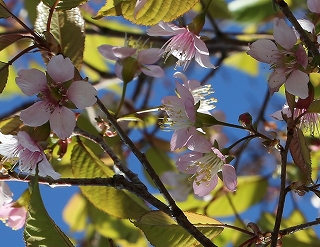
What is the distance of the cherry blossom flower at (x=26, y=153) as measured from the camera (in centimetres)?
72

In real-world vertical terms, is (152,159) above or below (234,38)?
below

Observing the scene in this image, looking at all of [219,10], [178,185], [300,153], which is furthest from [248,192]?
[300,153]

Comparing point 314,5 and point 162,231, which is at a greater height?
point 314,5

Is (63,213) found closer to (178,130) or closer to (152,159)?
(152,159)

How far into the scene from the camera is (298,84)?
0.66 meters

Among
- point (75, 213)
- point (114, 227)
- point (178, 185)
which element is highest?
point (178, 185)

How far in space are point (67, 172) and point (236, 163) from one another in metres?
0.43

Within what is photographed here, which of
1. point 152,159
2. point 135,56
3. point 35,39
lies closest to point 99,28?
point 152,159

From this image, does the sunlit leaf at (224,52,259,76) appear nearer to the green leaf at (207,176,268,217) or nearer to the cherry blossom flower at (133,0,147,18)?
the green leaf at (207,176,268,217)

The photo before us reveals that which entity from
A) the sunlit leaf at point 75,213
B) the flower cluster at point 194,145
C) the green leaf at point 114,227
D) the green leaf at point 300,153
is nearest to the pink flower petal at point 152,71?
the flower cluster at point 194,145

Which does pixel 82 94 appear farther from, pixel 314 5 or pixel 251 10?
pixel 251 10

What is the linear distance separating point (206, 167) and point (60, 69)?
0.85 ft

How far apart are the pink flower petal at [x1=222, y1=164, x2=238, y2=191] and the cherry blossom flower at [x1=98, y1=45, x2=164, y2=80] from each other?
239 millimetres

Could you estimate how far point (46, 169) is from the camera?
0.72 meters
